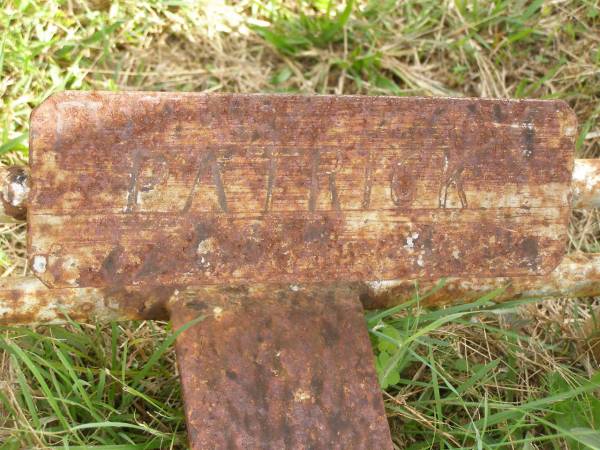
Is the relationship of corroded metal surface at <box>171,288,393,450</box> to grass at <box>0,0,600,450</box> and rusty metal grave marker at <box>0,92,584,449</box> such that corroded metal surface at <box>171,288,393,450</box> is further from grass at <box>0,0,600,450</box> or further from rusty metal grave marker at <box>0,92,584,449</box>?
grass at <box>0,0,600,450</box>

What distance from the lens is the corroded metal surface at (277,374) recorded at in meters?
1.40

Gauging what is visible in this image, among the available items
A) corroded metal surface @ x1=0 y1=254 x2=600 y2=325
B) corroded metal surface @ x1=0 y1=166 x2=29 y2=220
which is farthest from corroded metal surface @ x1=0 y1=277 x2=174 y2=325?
corroded metal surface @ x1=0 y1=166 x2=29 y2=220

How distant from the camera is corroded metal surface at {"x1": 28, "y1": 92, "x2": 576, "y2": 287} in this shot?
1457 mm

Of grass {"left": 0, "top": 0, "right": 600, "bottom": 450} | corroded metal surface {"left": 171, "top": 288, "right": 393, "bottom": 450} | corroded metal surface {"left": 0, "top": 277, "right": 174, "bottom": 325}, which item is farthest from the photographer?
grass {"left": 0, "top": 0, "right": 600, "bottom": 450}

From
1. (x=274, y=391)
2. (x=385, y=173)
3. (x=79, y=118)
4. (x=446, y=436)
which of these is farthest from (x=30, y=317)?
(x=446, y=436)

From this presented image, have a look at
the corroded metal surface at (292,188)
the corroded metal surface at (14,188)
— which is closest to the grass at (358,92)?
the corroded metal surface at (292,188)

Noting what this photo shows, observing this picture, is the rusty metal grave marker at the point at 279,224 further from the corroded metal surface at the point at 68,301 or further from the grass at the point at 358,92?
the grass at the point at 358,92

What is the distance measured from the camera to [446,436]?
162 cm

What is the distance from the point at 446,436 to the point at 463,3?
1.68m

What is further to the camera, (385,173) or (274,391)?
(385,173)

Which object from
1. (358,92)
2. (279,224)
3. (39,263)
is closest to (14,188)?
(39,263)

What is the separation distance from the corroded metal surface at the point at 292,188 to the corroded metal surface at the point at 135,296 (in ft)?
0.11

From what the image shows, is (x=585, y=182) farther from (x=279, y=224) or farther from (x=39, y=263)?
(x=39, y=263)

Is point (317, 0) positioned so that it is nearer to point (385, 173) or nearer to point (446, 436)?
point (385, 173)
